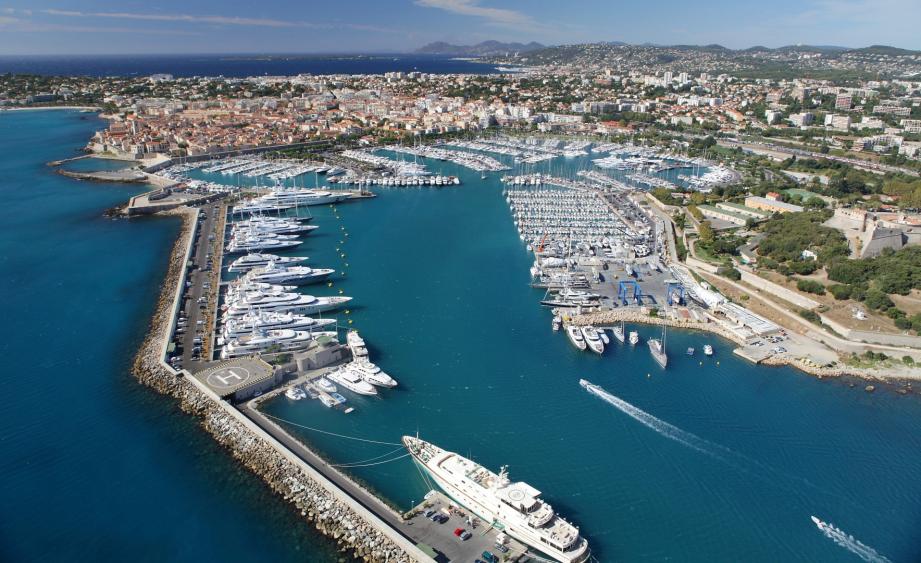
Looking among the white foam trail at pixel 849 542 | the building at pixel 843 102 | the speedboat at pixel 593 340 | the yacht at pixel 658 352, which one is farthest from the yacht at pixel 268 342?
the building at pixel 843 102

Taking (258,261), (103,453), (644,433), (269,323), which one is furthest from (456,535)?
(258,261)

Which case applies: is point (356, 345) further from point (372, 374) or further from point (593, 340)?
point (593, 340)

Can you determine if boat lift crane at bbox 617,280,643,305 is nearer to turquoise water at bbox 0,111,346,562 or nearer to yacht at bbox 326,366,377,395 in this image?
yacht at bbox 326,366,377,395

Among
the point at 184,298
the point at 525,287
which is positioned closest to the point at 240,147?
the point at 184,298

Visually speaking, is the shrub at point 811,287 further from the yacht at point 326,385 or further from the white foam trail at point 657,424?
the yacht at point 326,385

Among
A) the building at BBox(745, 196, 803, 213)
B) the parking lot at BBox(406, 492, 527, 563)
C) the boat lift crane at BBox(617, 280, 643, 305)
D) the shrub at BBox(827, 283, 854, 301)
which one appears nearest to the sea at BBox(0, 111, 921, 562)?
the parking lot at BBox(406, 492, 527, 563)

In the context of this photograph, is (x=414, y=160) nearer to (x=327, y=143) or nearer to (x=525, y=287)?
(x=327, y=143)
